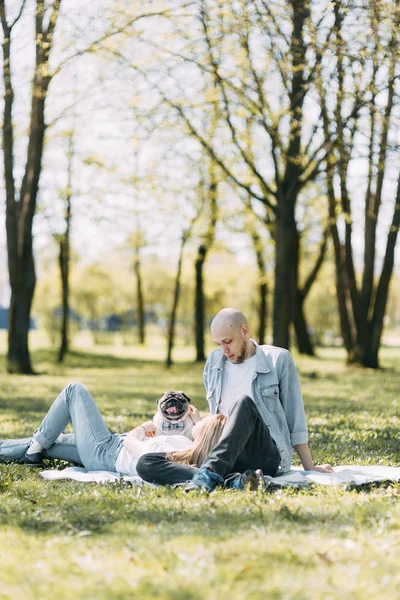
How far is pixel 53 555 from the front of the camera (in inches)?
169

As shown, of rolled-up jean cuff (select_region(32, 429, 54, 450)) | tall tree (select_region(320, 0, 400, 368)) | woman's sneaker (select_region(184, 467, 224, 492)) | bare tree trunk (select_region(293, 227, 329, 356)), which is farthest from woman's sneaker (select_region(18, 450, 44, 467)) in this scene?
bare tree trunk (select_region(293, 227, 329, 356))

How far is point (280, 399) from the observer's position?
21.9 feet

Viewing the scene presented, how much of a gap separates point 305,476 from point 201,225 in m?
24.1

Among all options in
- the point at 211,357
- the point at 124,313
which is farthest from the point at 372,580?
the point at 124,313

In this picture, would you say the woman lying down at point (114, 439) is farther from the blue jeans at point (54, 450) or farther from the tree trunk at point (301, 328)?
the tree trunk at point (301, 328)

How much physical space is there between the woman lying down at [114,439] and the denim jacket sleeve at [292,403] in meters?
0.70

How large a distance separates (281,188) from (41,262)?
27.2m

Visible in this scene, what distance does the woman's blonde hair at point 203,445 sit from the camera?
6157mm

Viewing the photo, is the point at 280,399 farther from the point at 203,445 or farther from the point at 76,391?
the point at 76,391

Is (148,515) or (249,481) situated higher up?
(249,481)

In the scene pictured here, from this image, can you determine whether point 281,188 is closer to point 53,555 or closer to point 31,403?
point 31,403

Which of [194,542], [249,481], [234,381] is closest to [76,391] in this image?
[234,381]

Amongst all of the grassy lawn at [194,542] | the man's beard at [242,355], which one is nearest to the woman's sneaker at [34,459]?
the grassy lawn at [194,542]

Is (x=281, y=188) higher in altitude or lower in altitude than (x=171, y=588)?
higher
